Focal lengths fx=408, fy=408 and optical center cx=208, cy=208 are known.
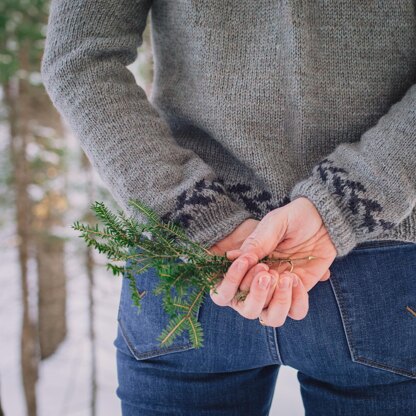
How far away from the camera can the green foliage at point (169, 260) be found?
2.38ft

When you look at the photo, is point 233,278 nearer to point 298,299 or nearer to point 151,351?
point 298,299

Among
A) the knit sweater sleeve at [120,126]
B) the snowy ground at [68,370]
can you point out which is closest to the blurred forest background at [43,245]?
the snowy ground at [68,370]

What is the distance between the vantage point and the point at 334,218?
29.8 inches

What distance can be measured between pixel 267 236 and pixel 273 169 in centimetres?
20

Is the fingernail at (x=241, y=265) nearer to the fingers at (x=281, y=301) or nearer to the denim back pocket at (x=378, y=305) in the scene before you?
the fingers at (x=281, y=301)

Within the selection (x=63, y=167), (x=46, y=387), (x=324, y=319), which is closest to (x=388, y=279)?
(x=324, y=319)

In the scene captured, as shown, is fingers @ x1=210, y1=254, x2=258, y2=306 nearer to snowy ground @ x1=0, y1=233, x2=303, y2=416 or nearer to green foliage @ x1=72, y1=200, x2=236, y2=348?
green foliage @ x1=72, y1=200, x2=236, y2=348

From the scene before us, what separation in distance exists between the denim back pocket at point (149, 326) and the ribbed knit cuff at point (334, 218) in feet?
1.04

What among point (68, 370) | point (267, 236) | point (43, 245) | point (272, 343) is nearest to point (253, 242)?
point (267, 236)

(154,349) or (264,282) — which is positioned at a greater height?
(264,282)

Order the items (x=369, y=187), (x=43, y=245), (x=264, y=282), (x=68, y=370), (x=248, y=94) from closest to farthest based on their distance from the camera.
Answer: (x=264, y=282) < (x=369, y=187) < (x=248, y=94) < (x=43, y=245) < (x=68, y=370)

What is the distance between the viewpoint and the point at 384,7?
87 centimetres

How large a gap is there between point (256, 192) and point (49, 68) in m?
0.54

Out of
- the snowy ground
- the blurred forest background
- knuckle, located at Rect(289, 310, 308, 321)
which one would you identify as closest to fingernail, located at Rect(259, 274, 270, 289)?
knuckle, located at Rect(289, 310, 308, 321)
